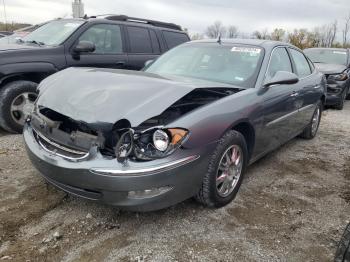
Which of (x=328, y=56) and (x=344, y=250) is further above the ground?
(x=328, y=56)

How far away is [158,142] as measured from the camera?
2824mm

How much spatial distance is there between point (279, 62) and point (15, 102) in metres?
3.61

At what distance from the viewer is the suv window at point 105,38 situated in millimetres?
6172

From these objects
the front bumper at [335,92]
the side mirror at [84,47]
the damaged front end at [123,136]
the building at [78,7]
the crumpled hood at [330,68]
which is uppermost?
the building at [78,7]

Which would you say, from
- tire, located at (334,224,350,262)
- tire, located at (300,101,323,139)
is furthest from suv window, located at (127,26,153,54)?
tire, located at (334,224,350,262)

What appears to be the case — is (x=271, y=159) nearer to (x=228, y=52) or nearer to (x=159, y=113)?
(x=228, y=52)

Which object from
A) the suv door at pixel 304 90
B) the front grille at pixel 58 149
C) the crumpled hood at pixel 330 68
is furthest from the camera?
the crumpled hood at pixel 330 68

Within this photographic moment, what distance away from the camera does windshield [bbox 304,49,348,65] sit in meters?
10.7

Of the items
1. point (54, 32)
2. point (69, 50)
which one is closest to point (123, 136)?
point (69, 50)

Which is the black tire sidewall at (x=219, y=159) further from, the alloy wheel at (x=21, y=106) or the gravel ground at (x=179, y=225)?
the alloy wheel at (x=21, y=106)

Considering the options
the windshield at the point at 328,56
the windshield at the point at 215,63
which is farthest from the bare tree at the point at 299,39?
the windshield at the point at 215,63

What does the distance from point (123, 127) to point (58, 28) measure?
162 inches

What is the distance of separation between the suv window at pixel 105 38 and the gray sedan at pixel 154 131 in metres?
2.51

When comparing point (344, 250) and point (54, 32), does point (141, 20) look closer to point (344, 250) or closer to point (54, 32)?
point (54, 32)
